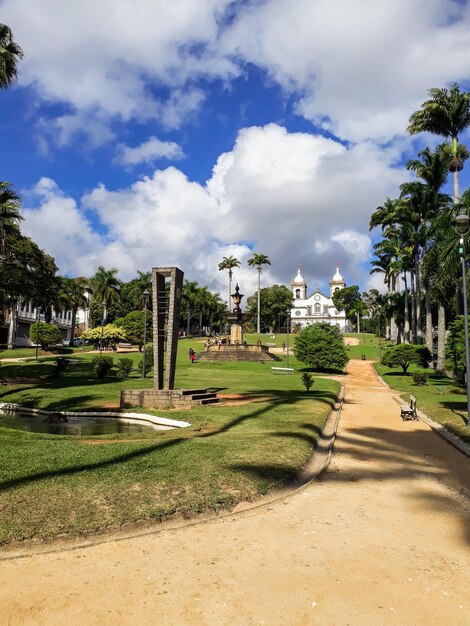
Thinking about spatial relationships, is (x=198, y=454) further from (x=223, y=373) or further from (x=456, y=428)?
(x=223, y=373)

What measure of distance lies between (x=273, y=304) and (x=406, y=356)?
73.0m

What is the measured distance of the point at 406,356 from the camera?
35844mm

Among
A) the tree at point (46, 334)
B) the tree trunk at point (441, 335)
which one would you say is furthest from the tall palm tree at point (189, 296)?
the tree trunk at point (441, 335)

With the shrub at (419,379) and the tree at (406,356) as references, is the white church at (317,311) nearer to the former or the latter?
the tree at (406,356)

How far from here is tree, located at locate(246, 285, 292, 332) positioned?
10831 centimetres

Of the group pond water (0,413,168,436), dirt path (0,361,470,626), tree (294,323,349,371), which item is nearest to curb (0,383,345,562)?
dirt path (0,361,470,626)

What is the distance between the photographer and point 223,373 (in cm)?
3406

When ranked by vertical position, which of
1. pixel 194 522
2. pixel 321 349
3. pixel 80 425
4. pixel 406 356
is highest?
pixel 321 349

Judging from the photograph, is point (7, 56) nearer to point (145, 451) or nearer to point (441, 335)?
point (145, 451)

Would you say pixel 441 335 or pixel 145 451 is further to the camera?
pixel 441 335

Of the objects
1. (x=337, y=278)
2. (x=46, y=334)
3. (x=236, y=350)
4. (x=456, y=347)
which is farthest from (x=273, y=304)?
(x=456, y=347)

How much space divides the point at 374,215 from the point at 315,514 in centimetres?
4873

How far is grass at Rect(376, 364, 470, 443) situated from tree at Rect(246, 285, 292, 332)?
243 ft

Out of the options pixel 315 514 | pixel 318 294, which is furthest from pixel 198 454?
pixel 318 294
